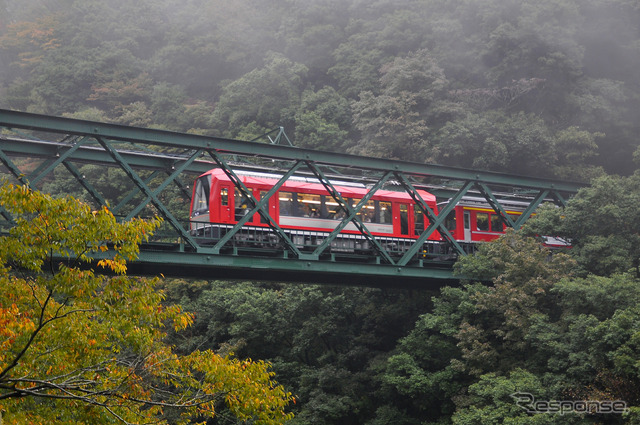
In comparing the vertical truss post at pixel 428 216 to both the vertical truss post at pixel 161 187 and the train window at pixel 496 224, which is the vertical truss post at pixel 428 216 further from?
the vertical truss post at pixel 161 187

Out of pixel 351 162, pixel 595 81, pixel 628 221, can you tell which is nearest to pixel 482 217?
pixel 628 221

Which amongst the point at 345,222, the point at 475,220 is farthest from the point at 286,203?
the point at 475,220

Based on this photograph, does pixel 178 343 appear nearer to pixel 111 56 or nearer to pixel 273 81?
pixel 273 81

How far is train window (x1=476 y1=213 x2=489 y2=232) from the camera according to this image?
31.8 meters

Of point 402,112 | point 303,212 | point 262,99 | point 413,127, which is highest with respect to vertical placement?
point 262,99

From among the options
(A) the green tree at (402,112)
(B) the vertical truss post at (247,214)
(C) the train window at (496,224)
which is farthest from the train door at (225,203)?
(A) the green tree at (402,112)

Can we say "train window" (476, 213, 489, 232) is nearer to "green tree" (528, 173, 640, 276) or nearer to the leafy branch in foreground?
"green tree" (528, 173, 640, 276)

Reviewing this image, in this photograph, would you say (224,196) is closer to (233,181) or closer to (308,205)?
(233,181)

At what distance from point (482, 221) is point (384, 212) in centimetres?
528

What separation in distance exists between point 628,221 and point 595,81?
75.6 feet

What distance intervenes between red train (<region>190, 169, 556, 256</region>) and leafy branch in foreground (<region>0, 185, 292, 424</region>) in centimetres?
1224

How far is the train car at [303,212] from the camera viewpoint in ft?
84.8

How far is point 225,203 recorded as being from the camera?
25.9 m

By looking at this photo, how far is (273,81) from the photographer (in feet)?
168
